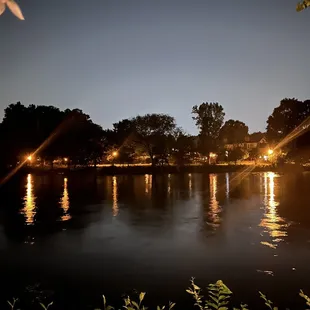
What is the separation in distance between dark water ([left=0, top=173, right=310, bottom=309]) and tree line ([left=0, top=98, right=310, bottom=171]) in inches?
1532

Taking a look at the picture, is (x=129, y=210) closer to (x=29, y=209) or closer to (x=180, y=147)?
(x=29, y=209)

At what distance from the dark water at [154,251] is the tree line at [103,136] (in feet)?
128

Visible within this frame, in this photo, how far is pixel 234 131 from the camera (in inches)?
4875

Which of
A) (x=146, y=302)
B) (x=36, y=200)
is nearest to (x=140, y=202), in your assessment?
(x=36, y=200)

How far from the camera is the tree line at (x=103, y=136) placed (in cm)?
5838

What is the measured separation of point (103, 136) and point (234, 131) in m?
→ 69.2

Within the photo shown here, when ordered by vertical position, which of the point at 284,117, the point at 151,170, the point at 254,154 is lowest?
the point at 151,170

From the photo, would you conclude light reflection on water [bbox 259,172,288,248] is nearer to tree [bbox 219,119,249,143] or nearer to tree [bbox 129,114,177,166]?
tree [bbox 129,114,177,166]

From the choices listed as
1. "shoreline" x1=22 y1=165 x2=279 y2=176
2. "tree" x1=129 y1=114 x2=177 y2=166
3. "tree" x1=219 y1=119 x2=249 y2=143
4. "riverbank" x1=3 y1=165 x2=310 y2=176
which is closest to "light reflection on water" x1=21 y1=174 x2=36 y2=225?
"riverbank" x1=3 y1=165 x2=310 y2=176

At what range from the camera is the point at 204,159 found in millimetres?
84688

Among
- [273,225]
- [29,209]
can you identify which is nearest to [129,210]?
[29,209]

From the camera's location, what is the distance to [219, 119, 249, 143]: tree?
118 metres

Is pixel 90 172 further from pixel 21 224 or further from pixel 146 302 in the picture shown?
pixel 146 302

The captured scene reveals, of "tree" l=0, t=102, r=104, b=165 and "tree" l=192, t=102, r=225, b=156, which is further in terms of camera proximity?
"tree" l=192, t=102, r=225, b=156
